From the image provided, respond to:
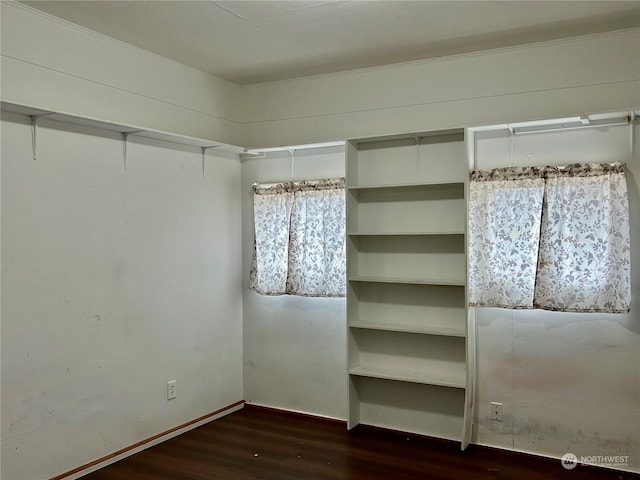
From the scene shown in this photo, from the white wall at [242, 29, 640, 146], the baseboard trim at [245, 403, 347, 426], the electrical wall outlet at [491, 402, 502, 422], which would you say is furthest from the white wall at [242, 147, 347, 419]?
the electrical wall outlet at [491, 402, 502, 422]

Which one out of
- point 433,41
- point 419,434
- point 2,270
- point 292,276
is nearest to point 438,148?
point 433,41

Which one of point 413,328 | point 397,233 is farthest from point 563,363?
point 397,233

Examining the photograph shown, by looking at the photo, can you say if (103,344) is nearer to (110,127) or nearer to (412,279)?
(110,127)

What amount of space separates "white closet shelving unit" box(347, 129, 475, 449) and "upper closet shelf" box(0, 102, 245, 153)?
1.10 meters

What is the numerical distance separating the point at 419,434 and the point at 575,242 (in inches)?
69.0

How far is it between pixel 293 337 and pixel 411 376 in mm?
1084

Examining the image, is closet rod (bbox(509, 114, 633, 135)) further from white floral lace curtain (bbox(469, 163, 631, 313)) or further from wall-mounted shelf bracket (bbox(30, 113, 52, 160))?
wall-mounted shelf bracket (bbox(30, 113, 52, 160))

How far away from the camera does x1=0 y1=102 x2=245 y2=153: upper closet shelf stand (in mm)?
3046

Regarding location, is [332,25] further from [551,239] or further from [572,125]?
[551,239]

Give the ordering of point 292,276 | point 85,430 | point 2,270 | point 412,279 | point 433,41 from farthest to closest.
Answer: point 292,276, point 412,279, point 433,41, point 85,430, point 2,270

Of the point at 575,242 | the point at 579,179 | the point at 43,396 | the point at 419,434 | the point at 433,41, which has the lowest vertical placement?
the point at 419,434

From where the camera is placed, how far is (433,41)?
3.73 m

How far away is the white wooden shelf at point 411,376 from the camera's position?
3.81 m

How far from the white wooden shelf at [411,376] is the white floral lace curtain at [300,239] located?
62 cm
